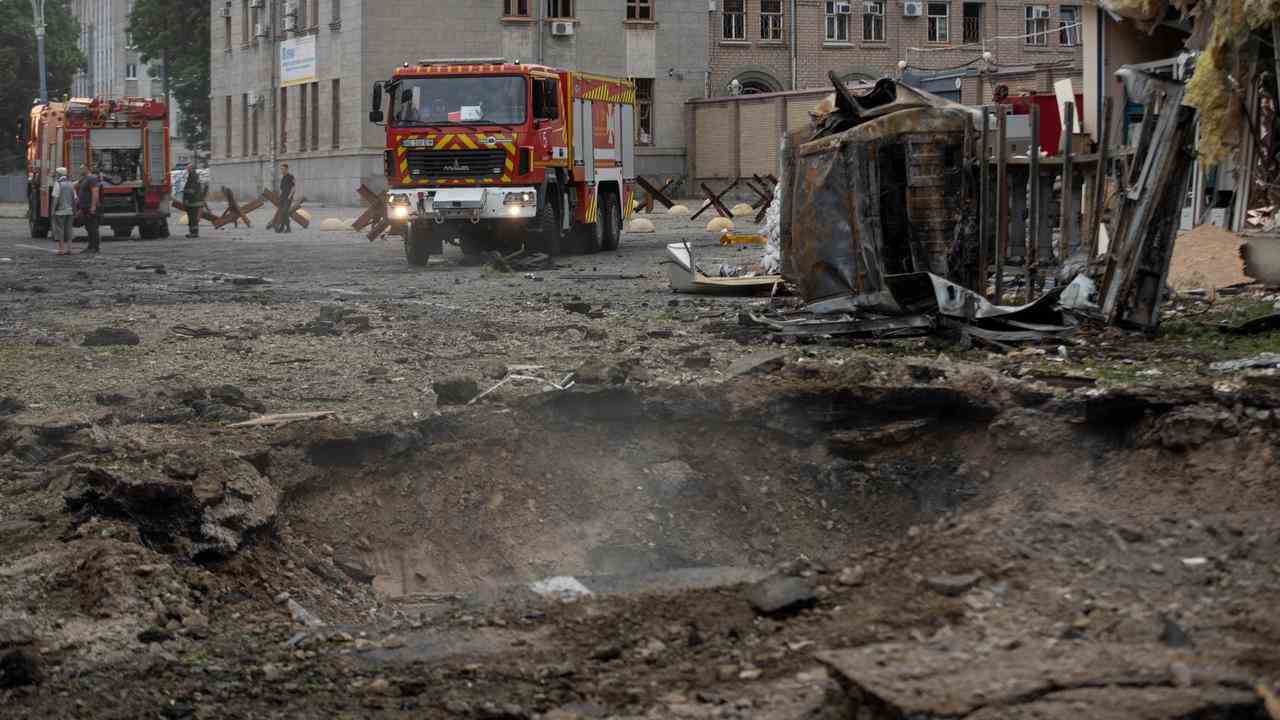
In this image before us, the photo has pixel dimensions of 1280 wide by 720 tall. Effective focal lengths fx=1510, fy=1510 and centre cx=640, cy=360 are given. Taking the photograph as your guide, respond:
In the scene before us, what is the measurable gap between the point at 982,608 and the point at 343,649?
1908mm

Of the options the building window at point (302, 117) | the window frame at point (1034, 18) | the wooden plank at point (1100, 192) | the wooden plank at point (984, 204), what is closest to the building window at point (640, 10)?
the building window at point (302, 117)

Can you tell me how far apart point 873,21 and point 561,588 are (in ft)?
151

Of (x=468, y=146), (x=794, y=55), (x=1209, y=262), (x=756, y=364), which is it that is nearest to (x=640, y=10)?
(x=794, y=55)

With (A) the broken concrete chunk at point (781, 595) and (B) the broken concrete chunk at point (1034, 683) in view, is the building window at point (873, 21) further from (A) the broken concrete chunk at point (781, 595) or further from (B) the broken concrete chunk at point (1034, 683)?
(B) the broken concrete chunk at point (1034, 683)

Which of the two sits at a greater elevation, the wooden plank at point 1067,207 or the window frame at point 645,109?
the window frame at point 645,109

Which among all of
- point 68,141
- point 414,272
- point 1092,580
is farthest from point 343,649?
point 68,141

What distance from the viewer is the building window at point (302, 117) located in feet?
157

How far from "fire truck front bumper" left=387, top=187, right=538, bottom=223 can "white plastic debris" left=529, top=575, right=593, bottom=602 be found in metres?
14.7

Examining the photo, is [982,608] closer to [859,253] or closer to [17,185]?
[859,253]

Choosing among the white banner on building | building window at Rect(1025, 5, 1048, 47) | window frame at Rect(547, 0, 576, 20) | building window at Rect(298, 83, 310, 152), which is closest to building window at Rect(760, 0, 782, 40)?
window frame at Rect(547, 0, 576, 20)

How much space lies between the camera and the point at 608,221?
2445cm

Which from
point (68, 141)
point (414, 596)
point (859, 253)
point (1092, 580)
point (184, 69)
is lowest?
point (414, 596)

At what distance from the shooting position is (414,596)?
581 cm

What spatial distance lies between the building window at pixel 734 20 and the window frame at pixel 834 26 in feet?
9.05
